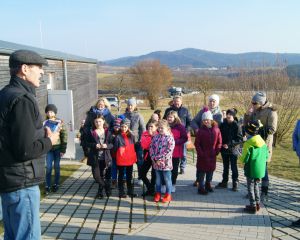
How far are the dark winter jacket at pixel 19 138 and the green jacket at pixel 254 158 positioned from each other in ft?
11.5

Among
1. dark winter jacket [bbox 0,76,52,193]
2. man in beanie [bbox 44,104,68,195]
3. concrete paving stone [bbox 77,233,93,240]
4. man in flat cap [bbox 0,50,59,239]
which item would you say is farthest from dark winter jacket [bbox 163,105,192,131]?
dark winter jacket [bbox 0,76,52,193]

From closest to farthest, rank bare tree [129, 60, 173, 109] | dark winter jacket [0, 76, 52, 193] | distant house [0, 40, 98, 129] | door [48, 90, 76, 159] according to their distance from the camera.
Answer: dark winter jacket [0, 76, 52, 193] < distant house [0, 40, 98, 129] < door [48, 90, 76, 159] < bare tree [129, 60, 173, 109]

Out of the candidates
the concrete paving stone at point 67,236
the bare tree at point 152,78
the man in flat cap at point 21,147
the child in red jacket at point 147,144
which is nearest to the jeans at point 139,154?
the child in red jacket at point 147,144

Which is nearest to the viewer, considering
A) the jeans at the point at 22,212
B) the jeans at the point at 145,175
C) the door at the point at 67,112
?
the jeans at the point at 22,212

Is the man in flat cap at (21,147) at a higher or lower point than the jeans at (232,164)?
higher

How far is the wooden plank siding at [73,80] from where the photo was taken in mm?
7910

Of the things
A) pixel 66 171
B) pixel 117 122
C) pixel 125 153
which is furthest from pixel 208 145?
pixel 66 171

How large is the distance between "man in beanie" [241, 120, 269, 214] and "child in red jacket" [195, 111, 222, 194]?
1.02m

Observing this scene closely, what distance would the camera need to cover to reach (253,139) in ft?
18.0

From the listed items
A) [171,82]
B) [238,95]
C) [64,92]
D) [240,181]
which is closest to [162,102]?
[171,82]

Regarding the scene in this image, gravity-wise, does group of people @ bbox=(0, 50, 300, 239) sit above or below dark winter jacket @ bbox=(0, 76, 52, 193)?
below

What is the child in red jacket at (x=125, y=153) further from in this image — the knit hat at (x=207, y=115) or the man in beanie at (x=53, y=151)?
the knit hat at (x=207, y=115)

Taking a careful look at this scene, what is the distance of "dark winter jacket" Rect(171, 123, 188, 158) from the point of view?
22.0 ft

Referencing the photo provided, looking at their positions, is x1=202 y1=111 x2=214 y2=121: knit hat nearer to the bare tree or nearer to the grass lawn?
the grass lawn
